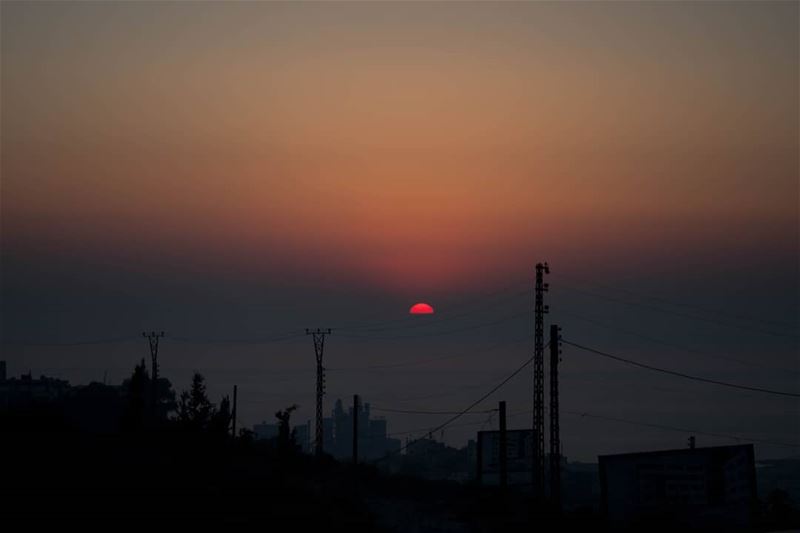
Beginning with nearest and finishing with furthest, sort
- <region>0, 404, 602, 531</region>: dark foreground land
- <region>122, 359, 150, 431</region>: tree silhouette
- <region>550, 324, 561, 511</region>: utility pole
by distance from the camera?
<region>0, 404, 602, 531</region>: dark foreground land
<region>550, 324, 561, 511</region>: utility pole
<region>122, 359, 150, 431</region>: tree silhouette

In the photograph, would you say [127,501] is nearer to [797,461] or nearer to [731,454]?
[731,454]

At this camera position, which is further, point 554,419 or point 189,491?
point 554,419

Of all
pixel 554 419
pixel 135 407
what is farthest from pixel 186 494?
pixel 135 407

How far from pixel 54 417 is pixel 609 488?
30.6 m

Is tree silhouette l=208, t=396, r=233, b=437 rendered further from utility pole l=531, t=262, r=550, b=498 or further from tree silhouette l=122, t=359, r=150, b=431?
utility pole l=531, t=262, r=550, b=498

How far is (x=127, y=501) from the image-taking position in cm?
3384

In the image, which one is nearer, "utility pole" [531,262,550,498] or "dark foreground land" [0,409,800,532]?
"dark foreground land" [0,409,800,532]

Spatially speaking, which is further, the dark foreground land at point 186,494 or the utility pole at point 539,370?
the utility pole at point 539,370

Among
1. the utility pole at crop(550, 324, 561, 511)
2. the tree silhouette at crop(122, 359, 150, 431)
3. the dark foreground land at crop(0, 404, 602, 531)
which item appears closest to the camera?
the dark foreground land at crop(0, 404, 602, 531)

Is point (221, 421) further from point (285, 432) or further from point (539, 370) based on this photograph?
point (539, 370)

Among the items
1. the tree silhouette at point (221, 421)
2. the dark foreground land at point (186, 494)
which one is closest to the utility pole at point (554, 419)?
the dark foreground land at point (186, 494)

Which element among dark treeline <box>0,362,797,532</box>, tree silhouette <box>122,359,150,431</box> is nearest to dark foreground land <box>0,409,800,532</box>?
dark treeline <box>0,362,797,532</box>

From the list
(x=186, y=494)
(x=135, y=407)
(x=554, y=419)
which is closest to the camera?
(x=186, y=494)

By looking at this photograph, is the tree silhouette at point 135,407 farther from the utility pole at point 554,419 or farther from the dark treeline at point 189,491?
the utility pole at point 554,419
